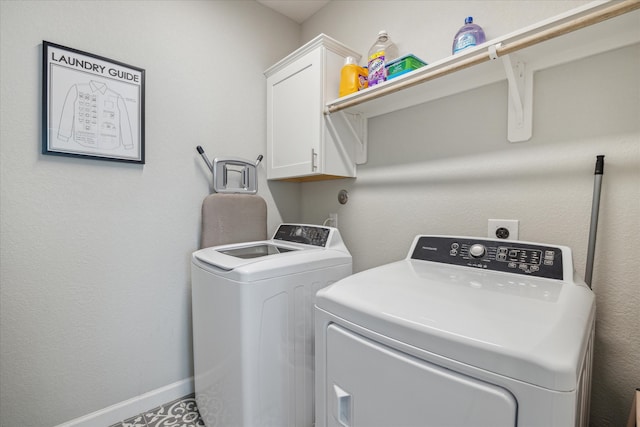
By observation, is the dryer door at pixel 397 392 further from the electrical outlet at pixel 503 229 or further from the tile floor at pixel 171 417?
the tile floor at pixel 171 417

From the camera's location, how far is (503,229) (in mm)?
1273

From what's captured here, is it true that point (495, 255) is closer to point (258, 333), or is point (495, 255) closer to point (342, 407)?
point (342, 407)

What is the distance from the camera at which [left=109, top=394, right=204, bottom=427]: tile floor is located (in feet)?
5.10

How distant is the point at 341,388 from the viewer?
817mm

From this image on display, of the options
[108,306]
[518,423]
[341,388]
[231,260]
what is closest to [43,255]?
[108,306]

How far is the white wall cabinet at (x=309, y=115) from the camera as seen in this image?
5.64 feet

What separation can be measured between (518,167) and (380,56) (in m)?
0.89

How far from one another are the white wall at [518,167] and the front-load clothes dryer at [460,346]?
0.77 feet

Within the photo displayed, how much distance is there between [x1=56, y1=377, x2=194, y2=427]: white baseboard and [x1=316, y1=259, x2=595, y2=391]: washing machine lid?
1.48 meters

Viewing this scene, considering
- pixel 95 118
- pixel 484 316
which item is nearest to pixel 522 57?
pixel 484 316

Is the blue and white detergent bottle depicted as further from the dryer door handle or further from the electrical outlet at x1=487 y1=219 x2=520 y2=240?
the dryer door handle

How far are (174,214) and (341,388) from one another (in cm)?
143

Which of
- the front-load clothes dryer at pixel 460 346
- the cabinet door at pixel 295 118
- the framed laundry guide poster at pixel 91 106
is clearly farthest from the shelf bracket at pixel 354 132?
the framed laundry guide poster at pixel 91 106

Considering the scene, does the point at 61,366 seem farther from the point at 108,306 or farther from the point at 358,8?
the point at 358,8
